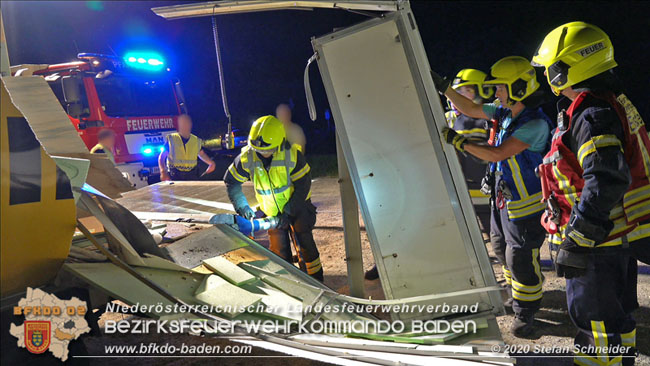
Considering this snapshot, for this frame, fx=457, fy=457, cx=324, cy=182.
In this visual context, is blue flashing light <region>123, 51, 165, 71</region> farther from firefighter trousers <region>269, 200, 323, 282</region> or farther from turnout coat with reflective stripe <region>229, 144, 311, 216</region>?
firefighter trousers <region>269, 200, 323, 282</region>

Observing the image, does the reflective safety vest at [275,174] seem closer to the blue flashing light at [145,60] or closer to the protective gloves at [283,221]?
the protective gloves at [283,221]

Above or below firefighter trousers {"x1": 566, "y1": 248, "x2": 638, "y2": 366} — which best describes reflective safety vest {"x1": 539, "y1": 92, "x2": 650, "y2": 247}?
above

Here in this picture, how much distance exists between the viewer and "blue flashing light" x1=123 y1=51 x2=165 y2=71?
28.3 ft

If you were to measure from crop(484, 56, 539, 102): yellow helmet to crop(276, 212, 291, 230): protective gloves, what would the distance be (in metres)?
2.00

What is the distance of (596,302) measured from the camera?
2270mm

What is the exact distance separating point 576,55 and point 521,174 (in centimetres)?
112

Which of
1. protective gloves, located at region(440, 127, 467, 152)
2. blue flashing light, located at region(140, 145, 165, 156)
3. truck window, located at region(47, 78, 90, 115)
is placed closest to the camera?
protective gloves, located at region(440, 127, 467, 152)

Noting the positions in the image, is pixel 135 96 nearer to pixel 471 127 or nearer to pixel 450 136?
pixel 471 127

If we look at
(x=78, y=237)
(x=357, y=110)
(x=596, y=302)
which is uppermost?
(x=357, y=110)

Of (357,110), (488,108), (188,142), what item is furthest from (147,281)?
(188,142)

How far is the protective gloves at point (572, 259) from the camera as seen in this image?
2.26 m

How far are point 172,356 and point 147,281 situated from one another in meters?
0.95

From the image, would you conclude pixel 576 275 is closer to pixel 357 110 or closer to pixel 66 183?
pixel 357 110

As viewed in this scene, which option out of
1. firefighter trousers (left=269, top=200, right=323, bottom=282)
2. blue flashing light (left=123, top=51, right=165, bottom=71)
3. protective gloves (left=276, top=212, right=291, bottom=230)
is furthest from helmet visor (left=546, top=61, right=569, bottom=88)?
blue flashing light (left=123, top=51, right=165, bottom=71)
